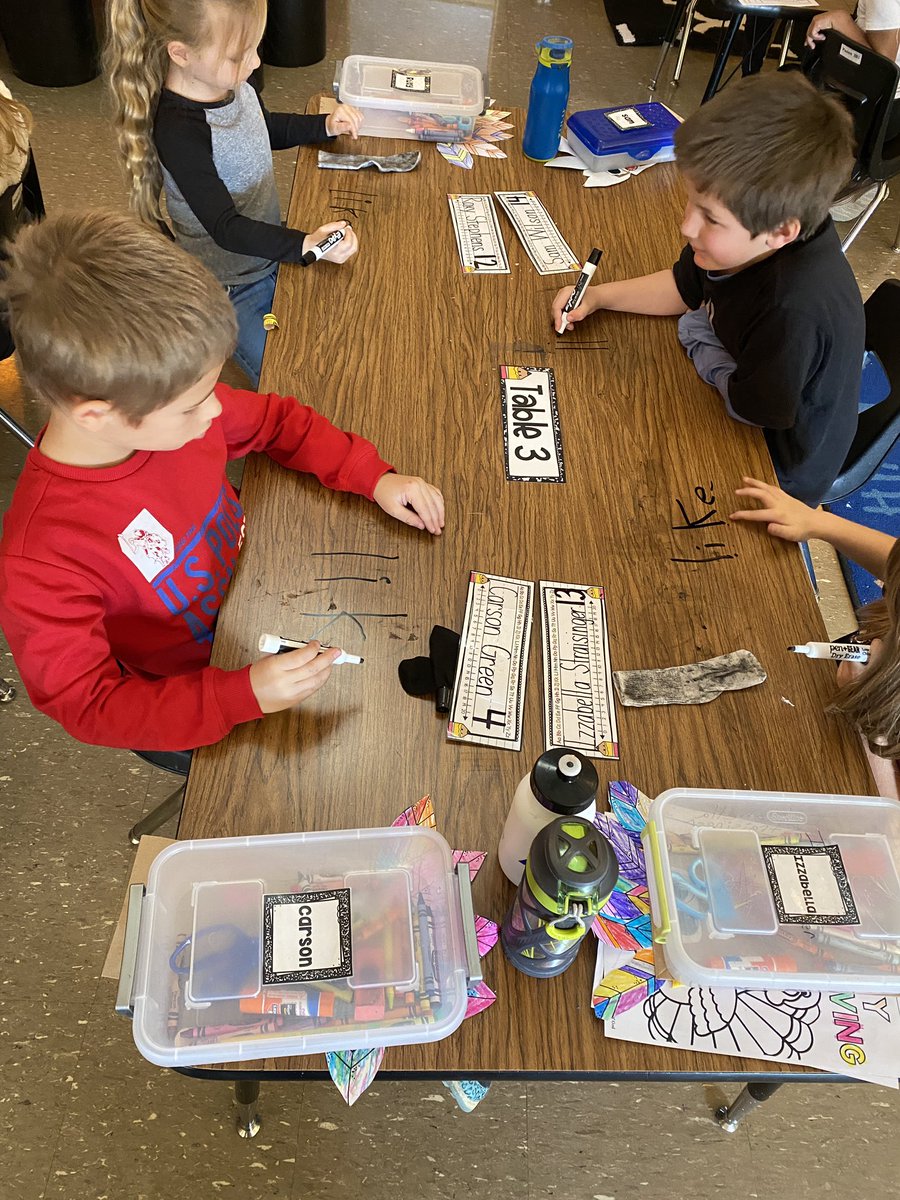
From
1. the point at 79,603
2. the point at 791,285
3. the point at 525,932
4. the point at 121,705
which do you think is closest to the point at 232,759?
the point at 121,705

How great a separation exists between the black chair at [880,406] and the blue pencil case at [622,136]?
1.98ft

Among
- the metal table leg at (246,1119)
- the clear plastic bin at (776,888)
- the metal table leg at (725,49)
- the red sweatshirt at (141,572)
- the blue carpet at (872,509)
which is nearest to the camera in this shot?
the clear plastic bin at (776,888)

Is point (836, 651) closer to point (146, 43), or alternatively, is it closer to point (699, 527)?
point (699, 527)

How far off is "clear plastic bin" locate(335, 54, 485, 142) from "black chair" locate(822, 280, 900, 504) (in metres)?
0.98

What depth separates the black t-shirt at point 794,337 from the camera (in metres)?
1.46

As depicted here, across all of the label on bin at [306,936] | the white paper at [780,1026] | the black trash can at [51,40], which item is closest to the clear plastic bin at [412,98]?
the label on bin at [306,936]

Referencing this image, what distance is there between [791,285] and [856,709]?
30.1 inches

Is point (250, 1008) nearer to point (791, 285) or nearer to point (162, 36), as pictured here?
point (791, 285)

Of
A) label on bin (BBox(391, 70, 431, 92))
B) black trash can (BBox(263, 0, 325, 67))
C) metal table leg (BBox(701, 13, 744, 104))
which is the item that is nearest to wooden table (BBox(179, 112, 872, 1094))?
label on bin (BBox(391, 70, 431, 92))

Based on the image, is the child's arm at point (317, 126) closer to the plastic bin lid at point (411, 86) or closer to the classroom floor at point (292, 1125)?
the plastic bin lid at point (411, 86)

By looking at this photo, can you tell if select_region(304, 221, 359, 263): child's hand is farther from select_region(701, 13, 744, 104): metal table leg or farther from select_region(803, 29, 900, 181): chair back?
select_region(701, 13, 744, 104): metal table leg

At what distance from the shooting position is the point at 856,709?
1.11 m

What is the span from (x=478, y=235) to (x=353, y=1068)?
1.52 meters

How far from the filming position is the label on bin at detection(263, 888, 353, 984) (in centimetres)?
86
